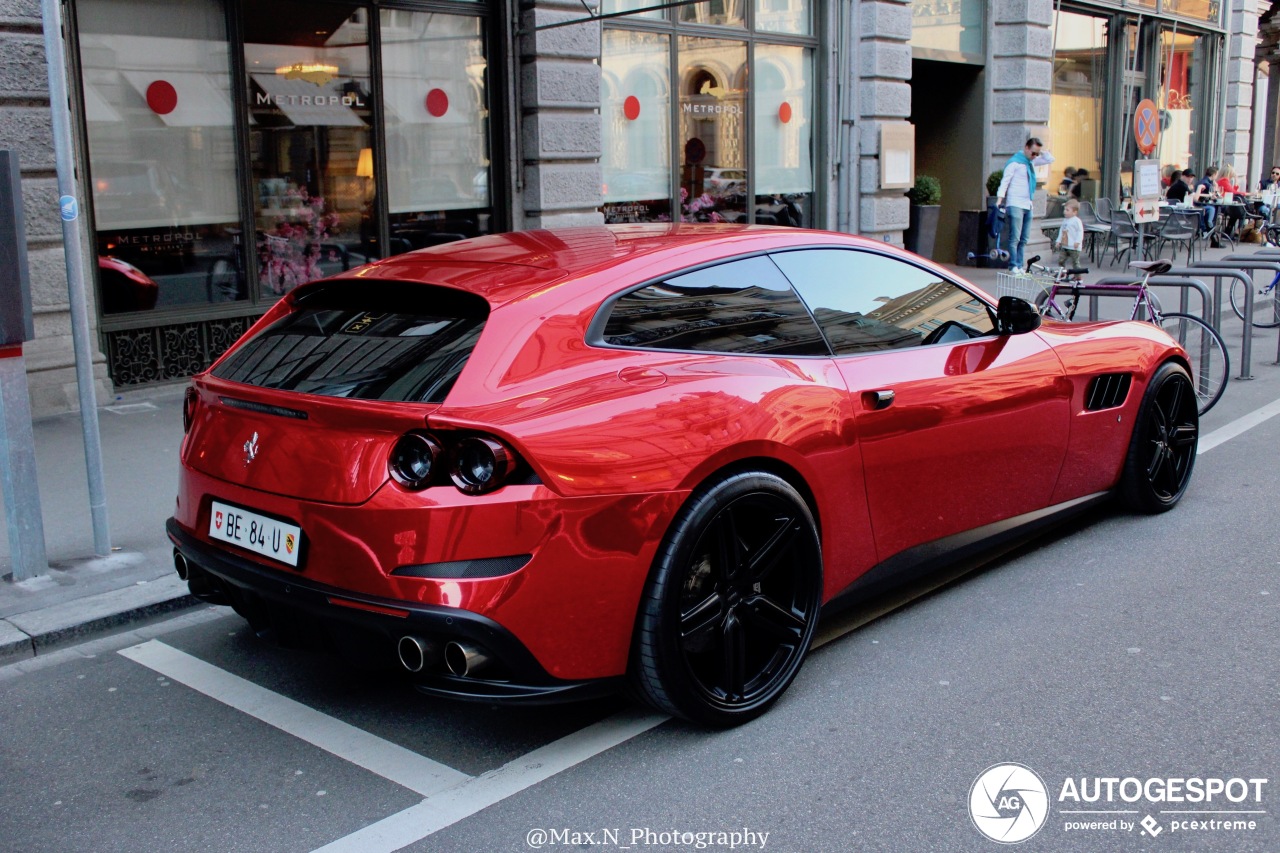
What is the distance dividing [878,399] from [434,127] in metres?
7.98

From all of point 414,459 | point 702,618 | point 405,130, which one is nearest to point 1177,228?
point 405,130

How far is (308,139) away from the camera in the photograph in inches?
409

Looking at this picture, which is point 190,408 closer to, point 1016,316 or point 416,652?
point 416,652

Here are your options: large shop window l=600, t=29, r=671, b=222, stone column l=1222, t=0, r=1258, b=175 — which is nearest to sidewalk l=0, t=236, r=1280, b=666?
large shop window l=600, t=29, r=671, b=222

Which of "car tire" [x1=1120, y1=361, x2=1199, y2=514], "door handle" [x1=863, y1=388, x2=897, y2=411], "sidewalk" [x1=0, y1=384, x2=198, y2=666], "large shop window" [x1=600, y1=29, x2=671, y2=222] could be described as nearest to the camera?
"door handle" [x1=863, y1=388, x2=897, y2=411]

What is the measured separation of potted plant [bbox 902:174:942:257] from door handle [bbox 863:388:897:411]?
13.3 m

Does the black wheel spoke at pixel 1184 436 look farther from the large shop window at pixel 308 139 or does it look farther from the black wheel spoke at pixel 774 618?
the large shop window at pixel 308 139

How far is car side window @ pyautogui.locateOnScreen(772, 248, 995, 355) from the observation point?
4.52 meters

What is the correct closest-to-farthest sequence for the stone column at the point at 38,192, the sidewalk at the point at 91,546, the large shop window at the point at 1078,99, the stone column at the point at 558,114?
the sidewalk at the point at 91,546
the stone column at the point at 38,192
the stone column at the point at 558,114
the large shop window at the point at 1078,99

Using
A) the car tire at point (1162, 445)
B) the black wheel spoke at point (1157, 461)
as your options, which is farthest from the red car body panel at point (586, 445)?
the black wheel spoke at point (1157, 461)

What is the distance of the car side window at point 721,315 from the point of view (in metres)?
3.96

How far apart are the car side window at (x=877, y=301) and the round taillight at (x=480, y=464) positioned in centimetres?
154

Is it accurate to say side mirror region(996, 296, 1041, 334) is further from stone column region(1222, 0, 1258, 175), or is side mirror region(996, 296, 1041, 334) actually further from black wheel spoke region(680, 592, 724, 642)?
stone column region(1222, 0, 1258, 175)

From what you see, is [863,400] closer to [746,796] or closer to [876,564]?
[876,564]
